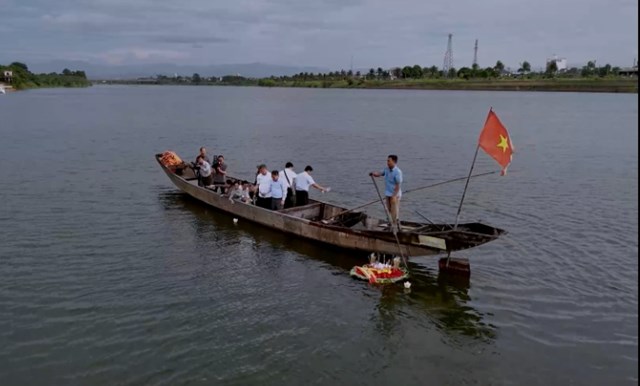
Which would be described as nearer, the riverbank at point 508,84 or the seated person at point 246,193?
the seated person at point 246,193

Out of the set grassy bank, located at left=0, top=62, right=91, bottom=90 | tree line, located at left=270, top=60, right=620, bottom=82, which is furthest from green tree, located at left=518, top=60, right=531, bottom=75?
grassy bank, located at left=0, top=62, right=91, bottom=90

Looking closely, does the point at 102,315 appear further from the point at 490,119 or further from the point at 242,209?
the point at 490,119

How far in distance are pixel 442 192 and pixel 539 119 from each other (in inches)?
1511

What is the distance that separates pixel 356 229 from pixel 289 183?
3.70m

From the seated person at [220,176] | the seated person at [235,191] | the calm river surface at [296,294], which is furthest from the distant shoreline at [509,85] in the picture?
the seated person at [235,191]

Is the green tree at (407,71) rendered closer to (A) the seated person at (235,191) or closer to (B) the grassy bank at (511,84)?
(B) the grassy bank at (511,84)

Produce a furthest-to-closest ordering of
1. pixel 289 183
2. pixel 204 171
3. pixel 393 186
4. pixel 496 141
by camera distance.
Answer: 1. pixel 204 171
2. pixel 289 183
3. pixel 393 186
4. pixel 496 141

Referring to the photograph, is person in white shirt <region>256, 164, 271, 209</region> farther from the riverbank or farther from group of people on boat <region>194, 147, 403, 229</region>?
the riverbank

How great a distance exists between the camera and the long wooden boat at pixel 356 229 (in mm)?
13469

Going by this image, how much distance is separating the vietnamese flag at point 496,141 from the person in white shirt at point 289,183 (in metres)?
6.98

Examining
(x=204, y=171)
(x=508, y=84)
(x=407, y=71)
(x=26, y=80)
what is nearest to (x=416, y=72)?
(x=407, y=71)

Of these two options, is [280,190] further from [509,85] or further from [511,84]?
[511,84]

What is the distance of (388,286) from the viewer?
1355 cm

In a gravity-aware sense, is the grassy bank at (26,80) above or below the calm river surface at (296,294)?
above
